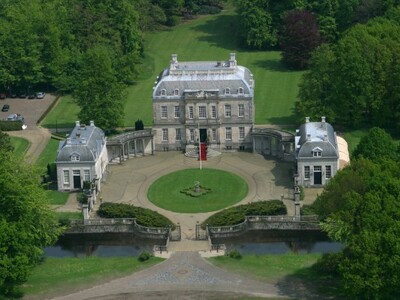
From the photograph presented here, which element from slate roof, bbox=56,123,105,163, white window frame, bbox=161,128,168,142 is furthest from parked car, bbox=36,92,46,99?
slate roof, bbox=56,123,105,163

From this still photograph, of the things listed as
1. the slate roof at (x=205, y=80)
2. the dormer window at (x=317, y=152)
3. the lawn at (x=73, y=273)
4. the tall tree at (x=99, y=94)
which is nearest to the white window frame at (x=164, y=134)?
the slate roof at (x=205, y=80)

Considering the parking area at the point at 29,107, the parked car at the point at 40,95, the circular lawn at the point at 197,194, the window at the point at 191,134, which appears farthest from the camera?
the parked car at the point at 40,95

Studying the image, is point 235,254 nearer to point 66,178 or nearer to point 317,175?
point 317,175

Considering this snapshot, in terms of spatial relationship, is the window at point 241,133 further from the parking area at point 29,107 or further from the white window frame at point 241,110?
the parking area at point 29,107

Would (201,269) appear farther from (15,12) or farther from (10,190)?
(15,12)

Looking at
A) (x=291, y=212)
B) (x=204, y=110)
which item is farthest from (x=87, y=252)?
(x=204, y=110)

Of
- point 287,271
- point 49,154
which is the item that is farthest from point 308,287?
point 49,154

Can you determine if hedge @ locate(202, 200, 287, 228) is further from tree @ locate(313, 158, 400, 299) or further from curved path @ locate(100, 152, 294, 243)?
tree @ locate(313, 158, 400, 299)
